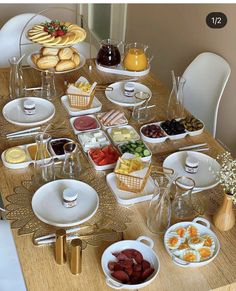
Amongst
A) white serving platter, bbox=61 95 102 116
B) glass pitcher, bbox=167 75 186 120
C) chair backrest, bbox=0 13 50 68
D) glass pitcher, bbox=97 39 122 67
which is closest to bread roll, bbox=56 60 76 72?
white serving platter, bbox=61 95 102 116

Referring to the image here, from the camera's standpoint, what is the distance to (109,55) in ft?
7.96

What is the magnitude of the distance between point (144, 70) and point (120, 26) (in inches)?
59.8

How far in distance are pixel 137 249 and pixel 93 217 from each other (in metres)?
0.21

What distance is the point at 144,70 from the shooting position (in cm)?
243

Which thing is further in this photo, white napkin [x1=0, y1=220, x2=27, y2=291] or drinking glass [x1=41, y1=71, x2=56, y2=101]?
drinking glass [x1=41, y1=71, x2=56, y2=101]

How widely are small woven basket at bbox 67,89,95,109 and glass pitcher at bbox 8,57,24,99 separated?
0.85 ft

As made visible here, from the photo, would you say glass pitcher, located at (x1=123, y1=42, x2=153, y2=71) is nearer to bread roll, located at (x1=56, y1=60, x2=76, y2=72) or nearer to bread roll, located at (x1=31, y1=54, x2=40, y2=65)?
bread roll, located at (x1=56, y1=60, x2=76, y2=72)

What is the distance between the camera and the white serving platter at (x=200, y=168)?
170 cm

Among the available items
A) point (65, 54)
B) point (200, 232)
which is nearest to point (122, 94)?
point (65, 54)

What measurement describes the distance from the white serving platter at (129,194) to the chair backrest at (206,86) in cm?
81

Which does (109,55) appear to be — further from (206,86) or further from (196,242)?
(196,242)

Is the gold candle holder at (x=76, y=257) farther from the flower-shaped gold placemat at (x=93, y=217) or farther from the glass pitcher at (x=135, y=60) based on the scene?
the glass pitcher at (x=135, y=60)

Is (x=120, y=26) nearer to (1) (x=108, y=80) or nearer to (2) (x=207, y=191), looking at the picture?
(1) (x=108, y=80)

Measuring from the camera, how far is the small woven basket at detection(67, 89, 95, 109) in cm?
206
